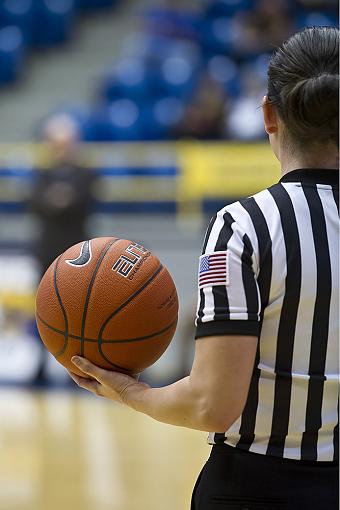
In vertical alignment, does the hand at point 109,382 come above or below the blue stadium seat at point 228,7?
below

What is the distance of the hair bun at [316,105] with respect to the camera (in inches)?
58.4

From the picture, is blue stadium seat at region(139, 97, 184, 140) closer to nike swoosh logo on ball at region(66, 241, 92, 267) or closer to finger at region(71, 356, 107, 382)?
nike swoosh logo on ball at region(66, 241, 92, 267)

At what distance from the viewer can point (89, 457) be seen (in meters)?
4.91

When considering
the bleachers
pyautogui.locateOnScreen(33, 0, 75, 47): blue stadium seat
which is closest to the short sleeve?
the bleachers

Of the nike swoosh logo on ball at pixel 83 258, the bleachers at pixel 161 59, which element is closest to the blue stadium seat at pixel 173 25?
the bleachers at pixel 161 59

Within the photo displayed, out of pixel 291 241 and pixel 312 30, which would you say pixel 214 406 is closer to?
pixel 291 241

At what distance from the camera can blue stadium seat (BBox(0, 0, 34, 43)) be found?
11.4 meters

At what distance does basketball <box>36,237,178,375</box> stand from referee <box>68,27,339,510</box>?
176mm

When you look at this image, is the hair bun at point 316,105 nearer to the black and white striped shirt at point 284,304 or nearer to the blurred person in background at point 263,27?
the black and white striped shirt at point 284,304

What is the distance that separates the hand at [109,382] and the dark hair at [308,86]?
507 millimetres

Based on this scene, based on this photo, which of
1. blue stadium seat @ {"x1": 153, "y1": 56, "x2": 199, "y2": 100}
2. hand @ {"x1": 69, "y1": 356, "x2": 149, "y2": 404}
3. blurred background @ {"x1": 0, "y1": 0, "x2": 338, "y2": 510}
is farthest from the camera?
blue stadium seat @ {"x1": 153, "y1": 56, "x2": 199, "y2": 100}

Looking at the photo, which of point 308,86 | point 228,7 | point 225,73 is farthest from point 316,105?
point 228,7

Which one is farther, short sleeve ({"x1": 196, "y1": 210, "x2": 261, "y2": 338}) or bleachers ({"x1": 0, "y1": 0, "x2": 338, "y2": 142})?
bleachers ({"x1": 0, "y1": 0, "x2": 338, "y2": 142})

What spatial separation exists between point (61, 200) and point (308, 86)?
550 centimetres
